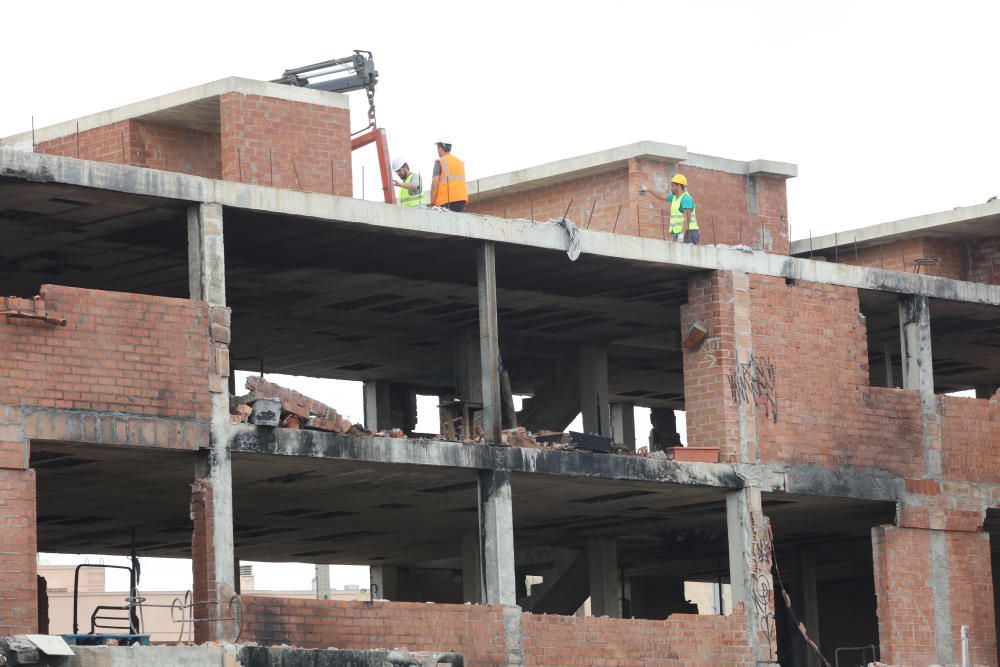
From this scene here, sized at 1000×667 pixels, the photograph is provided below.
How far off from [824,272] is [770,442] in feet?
8.69

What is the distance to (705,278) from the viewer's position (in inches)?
1037

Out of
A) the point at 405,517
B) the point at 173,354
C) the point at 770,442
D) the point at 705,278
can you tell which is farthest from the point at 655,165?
the point at 173,354

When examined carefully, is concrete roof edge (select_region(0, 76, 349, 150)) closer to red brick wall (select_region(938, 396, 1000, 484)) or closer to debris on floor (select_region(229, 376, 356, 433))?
debris on floor (select_region(229, 376, 356, 433))

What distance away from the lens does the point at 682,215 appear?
27297 mm

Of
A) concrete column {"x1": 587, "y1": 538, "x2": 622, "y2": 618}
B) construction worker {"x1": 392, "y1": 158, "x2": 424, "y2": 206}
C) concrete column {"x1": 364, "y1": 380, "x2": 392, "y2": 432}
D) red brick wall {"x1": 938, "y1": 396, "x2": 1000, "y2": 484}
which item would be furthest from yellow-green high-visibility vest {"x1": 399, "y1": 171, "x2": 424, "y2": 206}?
concrete column {"x1": 364, "y1": 380, "x2": 392, "y2": 432}

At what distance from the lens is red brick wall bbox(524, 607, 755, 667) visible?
23.9 m

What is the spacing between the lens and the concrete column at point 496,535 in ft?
78.4

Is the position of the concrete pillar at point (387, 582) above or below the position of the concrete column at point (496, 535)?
below

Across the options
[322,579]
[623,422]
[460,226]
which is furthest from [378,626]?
[322,579]

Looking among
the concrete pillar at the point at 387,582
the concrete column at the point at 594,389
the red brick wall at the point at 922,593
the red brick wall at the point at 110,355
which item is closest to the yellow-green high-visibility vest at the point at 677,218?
the concrete column at the point at 594,389

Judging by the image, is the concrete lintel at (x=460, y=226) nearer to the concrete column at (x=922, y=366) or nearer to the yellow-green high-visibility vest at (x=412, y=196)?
the concrete column at (x=922, y=366)

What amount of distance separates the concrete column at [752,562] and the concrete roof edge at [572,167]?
5265mm

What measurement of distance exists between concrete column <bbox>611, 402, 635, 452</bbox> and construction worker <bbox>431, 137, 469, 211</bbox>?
44.9 ft

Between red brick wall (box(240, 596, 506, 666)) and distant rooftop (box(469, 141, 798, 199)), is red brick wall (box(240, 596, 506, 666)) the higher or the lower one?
the lower one
